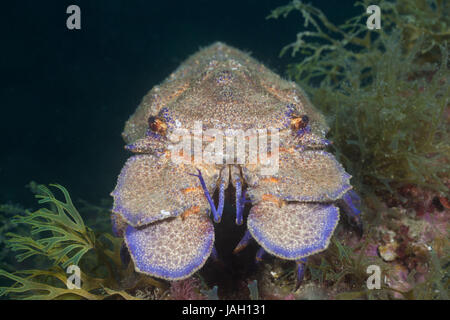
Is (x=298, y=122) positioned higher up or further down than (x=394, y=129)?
higher up

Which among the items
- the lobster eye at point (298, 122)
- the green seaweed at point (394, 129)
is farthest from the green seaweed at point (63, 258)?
the green seaweed at point (394, 129)

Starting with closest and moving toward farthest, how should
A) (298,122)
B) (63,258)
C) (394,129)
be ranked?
(298,122) → (63,258) → (394,129)

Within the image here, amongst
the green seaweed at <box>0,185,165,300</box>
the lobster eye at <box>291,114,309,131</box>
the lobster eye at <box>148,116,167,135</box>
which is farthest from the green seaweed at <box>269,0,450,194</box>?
the green seaweed at <box>0,185,165,300</box>

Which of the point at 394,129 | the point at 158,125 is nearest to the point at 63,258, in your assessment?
the point at 158,125

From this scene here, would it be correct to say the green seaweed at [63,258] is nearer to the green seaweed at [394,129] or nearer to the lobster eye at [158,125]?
the lobster eye at [158,125]

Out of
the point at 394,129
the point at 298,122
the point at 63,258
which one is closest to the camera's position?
the point at 298,122

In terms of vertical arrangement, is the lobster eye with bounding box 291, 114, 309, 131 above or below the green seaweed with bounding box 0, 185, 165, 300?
above

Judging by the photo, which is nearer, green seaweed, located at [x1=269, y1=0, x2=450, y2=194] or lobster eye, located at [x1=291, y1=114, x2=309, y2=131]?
lobster eye, located at [x1=291, y1=114, x2=309, y2=131]

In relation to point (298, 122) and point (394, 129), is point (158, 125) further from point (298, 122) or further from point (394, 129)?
point (394, 129)

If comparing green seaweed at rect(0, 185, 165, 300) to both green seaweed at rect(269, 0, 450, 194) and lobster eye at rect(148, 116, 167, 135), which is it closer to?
lobster eye at rect(148, 116, 167, 135)

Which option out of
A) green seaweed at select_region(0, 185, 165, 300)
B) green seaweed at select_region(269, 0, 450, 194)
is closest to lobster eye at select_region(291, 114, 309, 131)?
green seaweed at select_region(269, 0, 450, 194)

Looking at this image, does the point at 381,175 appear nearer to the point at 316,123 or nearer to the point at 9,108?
the point at 316,123
